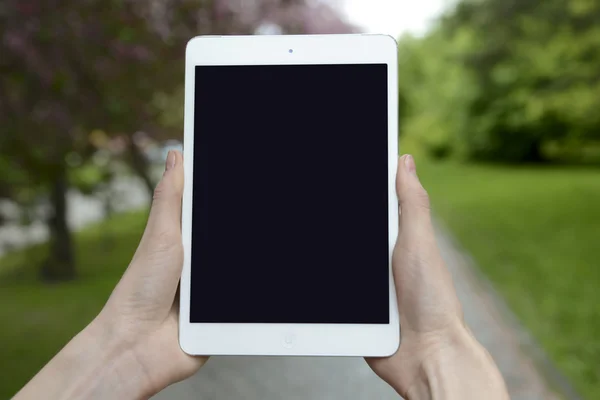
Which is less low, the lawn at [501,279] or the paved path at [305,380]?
the paved path at [305,380]

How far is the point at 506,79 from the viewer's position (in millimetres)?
22250

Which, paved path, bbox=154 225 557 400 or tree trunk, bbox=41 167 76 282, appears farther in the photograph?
tree trunk, bbox=41 167 76 282

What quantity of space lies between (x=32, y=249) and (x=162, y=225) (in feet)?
20.3

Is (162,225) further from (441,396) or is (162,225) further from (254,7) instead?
(254,7)

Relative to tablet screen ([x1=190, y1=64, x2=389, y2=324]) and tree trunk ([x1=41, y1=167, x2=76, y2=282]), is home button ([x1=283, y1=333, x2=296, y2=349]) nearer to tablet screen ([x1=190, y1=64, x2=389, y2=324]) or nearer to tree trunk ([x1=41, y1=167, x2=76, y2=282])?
tablet screen ([x1=190, y1=64, x2=389, y2=324])

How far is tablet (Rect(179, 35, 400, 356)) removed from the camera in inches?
80.7

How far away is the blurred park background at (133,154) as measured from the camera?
486cm

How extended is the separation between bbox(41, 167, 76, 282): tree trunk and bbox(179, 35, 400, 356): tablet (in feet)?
19.2

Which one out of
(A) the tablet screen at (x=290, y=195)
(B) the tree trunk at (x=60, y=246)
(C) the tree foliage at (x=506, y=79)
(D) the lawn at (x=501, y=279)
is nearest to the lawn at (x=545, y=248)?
(D) the lawn at (x=501, y=279)

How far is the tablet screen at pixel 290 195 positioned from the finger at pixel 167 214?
63mm

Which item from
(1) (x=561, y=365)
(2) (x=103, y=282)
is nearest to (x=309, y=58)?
(1) (x=561, y=365)

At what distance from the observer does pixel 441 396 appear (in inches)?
70.5

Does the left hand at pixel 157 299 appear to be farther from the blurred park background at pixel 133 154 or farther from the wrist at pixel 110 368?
the blurred park background at pixel 133 154

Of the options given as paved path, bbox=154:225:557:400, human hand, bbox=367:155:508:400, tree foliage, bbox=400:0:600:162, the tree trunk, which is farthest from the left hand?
tree foliage, bbox=400:0:600:162
